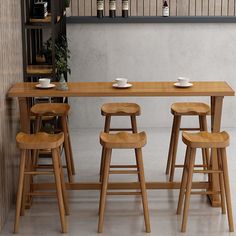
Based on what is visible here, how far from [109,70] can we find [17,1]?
186 cm

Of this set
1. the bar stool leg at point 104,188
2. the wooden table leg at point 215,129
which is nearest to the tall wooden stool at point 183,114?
the wooden table leg at point 215,129

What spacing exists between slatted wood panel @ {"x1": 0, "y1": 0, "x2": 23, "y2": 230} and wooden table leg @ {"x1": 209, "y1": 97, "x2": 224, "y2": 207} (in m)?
1.44

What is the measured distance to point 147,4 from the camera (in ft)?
22.8

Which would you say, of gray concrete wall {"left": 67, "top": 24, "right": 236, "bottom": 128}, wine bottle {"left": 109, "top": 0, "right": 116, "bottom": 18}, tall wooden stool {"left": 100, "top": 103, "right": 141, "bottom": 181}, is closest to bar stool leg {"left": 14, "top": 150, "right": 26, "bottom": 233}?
tall wooden stool {"left": 100, "top": 103, "right": 141, "bottom": 181}

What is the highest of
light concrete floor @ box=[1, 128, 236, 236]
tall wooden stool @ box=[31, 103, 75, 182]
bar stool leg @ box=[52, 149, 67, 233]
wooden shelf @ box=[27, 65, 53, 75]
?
wooden shelf @ box=[27, 65, 53, 75]

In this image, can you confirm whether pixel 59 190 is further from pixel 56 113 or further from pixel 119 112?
pixel 119 112

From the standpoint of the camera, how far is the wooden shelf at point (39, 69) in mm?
5516

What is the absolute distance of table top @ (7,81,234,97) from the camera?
4.61 metres

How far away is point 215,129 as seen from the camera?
4.74m

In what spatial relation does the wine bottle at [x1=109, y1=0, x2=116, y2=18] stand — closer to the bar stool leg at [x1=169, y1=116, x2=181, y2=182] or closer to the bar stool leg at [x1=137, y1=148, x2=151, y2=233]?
the bar stool leg at [x1=169, y1=116, x2=181, y2=182]

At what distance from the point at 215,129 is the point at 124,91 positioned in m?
0.70

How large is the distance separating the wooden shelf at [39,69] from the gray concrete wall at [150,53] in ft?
3.56

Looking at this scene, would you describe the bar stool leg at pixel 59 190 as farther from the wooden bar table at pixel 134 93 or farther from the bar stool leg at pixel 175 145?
the bar stool leg at pixel 175 145

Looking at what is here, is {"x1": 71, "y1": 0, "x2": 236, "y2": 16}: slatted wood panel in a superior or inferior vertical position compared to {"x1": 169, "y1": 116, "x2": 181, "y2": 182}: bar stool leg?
superior
